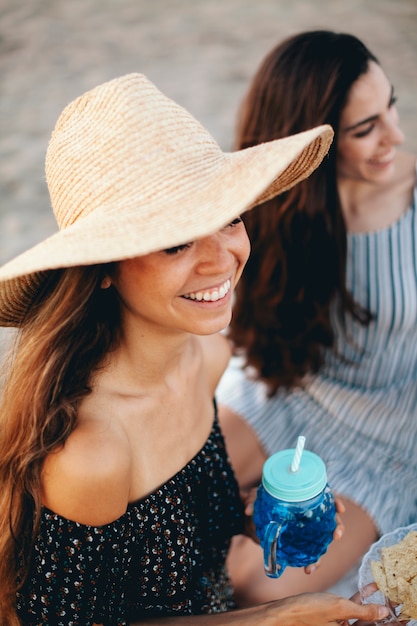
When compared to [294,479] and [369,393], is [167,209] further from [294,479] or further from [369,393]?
[369,393]

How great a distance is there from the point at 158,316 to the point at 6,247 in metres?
2.99

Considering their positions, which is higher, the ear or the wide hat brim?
the wide hat brim

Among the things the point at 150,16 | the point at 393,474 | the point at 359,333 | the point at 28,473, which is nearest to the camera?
the point at 28,473

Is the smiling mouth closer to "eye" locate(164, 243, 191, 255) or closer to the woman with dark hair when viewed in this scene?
"eye" locate(164, 243, 191, 255)

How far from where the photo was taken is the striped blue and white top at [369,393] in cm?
237

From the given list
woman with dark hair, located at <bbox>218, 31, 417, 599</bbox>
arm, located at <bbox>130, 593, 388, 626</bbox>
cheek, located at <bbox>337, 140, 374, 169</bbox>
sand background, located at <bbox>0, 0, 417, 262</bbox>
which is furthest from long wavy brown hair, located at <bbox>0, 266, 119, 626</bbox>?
sand background, located at <bbox>0, 0, 417, 262</bbox>

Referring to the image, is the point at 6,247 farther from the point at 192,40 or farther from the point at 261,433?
the point at 192,40

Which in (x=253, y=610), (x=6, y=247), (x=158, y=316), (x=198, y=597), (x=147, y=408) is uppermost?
(x=158, y=316)

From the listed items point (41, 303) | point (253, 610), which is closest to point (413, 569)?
point (253, 610)

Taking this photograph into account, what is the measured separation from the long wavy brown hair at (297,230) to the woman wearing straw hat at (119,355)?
813 mm

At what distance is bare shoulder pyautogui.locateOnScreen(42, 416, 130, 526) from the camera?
1373 mm

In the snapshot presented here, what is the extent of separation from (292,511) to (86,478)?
441 millimetres

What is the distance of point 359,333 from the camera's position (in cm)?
249

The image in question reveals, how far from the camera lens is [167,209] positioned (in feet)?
3.98
